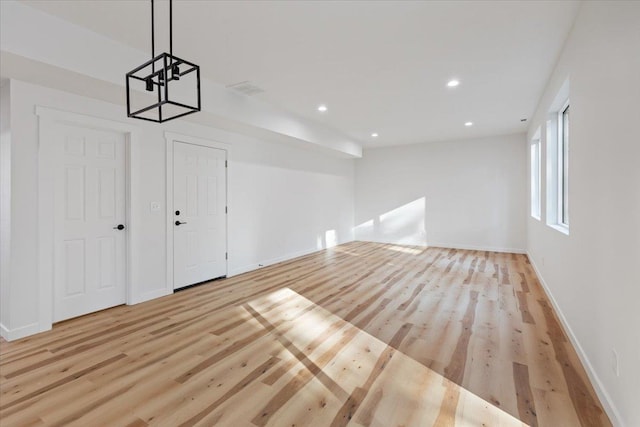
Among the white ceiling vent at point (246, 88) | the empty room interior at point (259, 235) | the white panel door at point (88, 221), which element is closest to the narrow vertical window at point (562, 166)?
the empty room interior at point (259, 235)

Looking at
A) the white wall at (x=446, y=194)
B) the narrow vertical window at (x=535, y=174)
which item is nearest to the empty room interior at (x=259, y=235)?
the narrow vertical window at (x=535, y=174)

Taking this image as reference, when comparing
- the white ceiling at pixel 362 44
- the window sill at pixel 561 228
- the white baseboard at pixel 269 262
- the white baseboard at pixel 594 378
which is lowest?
the white baseboard at pixel 594 378

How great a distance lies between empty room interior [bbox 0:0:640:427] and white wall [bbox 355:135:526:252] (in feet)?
5.98

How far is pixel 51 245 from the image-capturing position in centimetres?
315

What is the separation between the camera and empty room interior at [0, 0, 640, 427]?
187 centimetres

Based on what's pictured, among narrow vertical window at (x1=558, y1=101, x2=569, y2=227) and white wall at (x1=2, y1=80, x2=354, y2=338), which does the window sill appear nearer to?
narrow vertical window at (x1=558, y1=101, x2=569, y2=227)

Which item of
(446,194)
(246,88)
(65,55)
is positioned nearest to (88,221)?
(65,55)

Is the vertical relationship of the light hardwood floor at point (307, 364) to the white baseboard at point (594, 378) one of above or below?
below

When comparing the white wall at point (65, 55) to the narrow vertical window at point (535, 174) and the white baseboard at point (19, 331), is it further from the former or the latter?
the narrow vertical window at point (535, 174)

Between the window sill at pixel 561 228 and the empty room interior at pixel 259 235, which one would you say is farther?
the window sill at pixel 561 228

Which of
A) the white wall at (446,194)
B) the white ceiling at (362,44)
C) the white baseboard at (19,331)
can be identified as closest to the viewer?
the white ceiling at (362,44)

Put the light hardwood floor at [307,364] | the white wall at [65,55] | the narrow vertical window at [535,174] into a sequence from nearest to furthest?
the light hardwood floor at [307,364] < the white wall at [65,55] < the narrow vertical window at [535,174]

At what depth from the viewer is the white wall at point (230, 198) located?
9.68 ft

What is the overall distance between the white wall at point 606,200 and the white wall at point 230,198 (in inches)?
179
